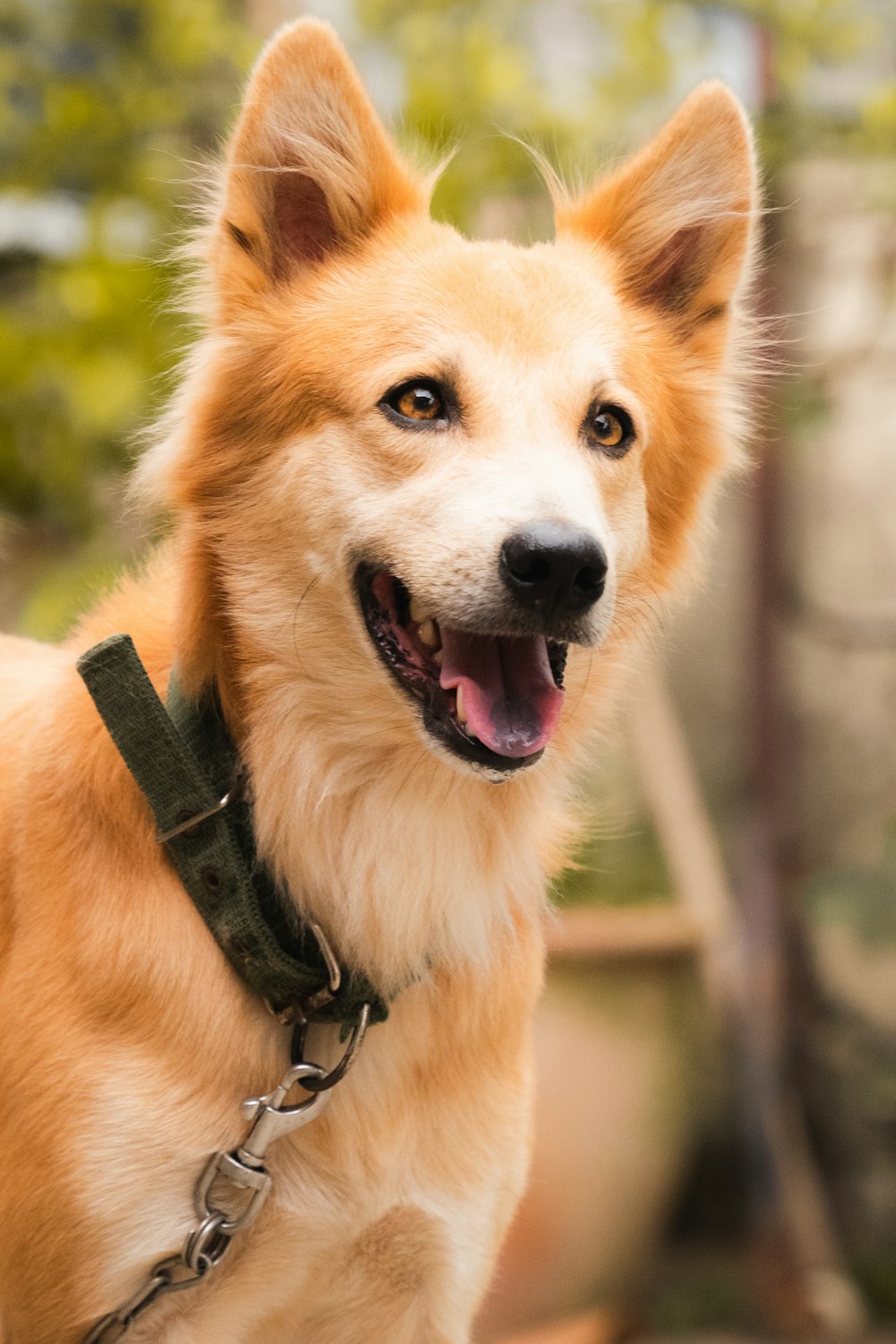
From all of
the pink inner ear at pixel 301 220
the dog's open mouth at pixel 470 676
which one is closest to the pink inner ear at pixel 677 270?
the pink inner ear at pixel 301 220

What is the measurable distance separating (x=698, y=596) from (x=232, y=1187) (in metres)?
2.54

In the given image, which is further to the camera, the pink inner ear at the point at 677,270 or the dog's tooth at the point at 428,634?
the pink inner ear at the point at 677,270

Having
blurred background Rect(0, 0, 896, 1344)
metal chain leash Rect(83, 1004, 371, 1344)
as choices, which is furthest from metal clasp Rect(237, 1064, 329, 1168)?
blurred background Rect(0, 0, 896, 1344)

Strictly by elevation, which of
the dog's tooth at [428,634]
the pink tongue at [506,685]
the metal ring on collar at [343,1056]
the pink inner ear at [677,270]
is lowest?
the metal ring on collar at [343,1056]

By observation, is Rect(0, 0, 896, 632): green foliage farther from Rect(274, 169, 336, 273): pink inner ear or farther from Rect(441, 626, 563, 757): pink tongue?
Rect(441, 626, 563, 757): pink tongue

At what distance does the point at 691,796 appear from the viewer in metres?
4.06

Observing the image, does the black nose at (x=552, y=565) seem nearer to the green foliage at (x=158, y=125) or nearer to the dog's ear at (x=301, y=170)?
the dog's ear at (x=301, y=170)

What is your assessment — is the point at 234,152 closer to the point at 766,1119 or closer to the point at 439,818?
the point at 439,818

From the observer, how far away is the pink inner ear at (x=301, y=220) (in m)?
1.90

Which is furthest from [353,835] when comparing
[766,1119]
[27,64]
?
[27,64]

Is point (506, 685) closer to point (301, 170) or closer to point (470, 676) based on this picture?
point (470, 676)

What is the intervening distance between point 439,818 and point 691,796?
237 centimetres

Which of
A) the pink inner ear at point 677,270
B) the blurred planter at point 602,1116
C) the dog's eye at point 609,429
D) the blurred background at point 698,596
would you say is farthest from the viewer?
the blurred background at point 698,596

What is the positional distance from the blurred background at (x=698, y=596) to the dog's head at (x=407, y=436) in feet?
5.07
